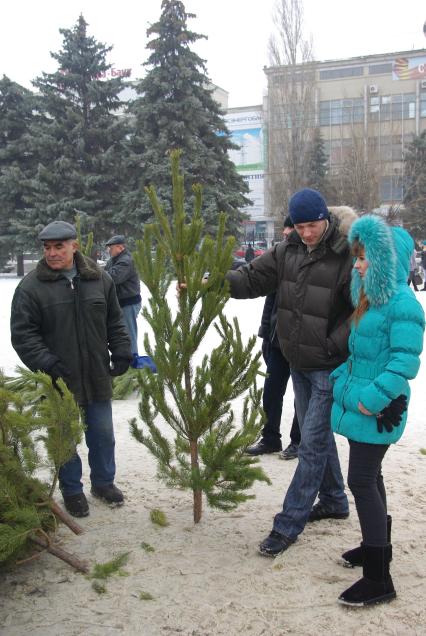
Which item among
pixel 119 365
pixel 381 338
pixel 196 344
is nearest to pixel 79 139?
pixel 119 365

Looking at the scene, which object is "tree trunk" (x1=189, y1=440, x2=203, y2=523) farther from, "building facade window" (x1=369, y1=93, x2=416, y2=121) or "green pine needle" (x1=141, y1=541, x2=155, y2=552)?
"building facade window" (x1=369, y1=93, x2=416, y2=121)

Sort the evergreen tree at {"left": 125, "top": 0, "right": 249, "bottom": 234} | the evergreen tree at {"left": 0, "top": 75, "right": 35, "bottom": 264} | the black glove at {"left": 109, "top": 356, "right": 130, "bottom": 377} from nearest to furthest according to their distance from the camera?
1. the black glove at {"left": 109, "top": 356, "right": 130, "bottom": 377}
2. the evergreen tree at {"left": 125, "top": 0, "right": 249, "bottom": 234}
3. the evergreen tree at {"left": 0, "top": 75, "right": 35, "bottom": 264}

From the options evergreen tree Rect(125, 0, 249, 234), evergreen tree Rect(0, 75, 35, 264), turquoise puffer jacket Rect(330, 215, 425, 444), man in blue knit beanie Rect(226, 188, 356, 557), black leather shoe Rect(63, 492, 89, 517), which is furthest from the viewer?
evergreen tree Rect(0, 75, 35, 264)

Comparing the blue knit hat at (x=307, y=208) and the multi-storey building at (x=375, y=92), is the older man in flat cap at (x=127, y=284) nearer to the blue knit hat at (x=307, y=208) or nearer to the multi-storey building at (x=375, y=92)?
the blue knit hat at (x=307, y=208)

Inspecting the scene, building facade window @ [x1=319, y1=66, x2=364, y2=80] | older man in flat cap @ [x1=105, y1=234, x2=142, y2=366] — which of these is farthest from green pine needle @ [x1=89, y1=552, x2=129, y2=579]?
building facade window @ [x1=319, y1=66, x2=364, y2=80]

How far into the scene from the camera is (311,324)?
337 cm

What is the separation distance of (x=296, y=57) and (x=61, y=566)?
35.4 metres

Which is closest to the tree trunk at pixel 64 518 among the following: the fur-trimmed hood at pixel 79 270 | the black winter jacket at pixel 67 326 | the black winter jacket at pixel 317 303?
the black winter jacket at pixel 67 326

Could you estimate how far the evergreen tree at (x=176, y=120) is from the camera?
25.7 m

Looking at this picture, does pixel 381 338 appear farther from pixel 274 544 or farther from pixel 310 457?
pixel 274 544

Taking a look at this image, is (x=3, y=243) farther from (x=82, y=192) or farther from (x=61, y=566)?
(x=61, y=566)

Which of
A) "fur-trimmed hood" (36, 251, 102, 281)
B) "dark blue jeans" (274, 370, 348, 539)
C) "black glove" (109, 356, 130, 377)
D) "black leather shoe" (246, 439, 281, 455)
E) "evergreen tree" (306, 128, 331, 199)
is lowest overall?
"black leather shoe" (246, 439, 281, 455)

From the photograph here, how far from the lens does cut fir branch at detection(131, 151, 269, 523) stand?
3367 mm

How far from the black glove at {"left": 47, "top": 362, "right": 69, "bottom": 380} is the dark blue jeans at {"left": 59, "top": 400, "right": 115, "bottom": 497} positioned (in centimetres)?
32
